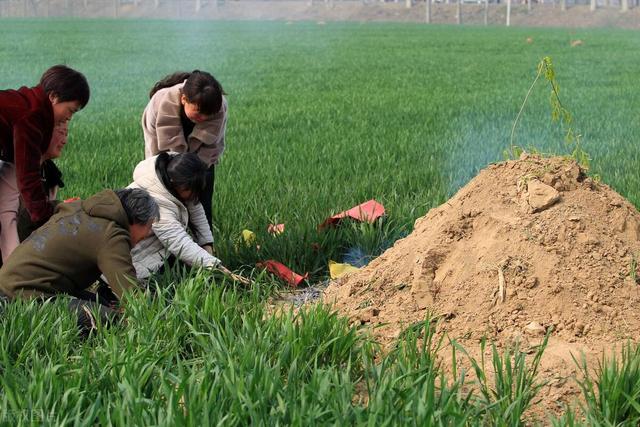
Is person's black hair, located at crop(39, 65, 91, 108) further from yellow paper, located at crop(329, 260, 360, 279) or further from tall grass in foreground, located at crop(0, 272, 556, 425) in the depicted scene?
yellow paper, located at crop(329, 260, 360, 279)

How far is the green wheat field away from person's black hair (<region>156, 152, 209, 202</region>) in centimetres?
41

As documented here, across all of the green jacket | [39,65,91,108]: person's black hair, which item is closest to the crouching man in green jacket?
the green jacket

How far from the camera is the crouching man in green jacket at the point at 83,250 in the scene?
3.95m

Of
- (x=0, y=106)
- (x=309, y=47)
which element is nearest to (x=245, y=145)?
(x=0, y=106)

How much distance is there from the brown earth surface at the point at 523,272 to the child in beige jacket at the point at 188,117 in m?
1.29

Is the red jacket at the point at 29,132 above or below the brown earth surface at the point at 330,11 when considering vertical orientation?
above

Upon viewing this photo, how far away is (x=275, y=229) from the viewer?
17.5 ft

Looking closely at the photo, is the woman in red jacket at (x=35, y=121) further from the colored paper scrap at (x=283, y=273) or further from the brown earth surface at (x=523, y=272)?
the brown earth surface at (x=523, y=272)

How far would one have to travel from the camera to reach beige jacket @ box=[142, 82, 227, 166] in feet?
16.8

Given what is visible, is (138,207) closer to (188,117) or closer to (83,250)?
(83,250)

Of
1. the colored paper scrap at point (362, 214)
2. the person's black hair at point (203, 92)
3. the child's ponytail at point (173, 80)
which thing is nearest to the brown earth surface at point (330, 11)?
the colored paper scrap at point (362, 214)

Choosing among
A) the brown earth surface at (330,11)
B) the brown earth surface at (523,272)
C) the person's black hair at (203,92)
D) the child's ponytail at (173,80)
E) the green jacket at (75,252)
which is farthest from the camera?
the brown earth surface at (330,11)

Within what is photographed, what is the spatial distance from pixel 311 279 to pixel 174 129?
1104 mm

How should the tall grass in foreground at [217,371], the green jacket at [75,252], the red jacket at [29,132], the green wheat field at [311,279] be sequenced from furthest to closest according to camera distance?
the red jacket at [29,132], the green jacket at [75,252], the green wheat field at [311,279], the tall grass in foreground at [217,371]
